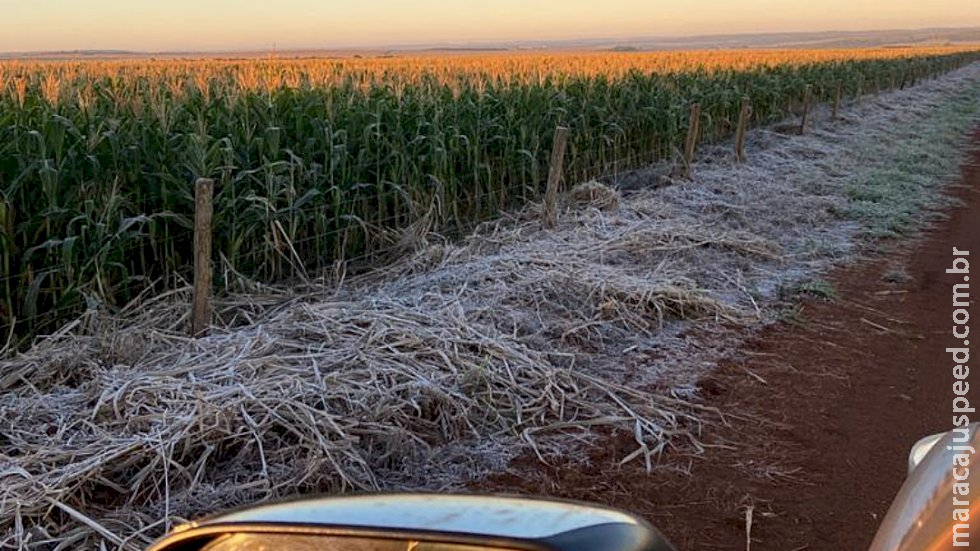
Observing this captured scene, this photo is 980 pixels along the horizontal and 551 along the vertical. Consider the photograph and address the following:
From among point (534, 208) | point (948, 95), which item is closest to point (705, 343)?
point (534, 208)

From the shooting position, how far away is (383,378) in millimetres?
5094

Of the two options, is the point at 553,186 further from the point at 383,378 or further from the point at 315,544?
the point at 315,544

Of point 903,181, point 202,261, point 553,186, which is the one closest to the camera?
point 202,261

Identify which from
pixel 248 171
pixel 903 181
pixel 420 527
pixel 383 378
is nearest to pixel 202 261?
pixel 383 378

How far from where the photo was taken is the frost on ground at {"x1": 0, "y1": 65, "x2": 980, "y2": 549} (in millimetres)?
4074

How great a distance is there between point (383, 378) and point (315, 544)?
365 centimetres

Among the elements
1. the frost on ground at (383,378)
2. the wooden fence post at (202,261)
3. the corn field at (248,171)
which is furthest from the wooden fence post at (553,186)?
the wooden fence post at (202,261)

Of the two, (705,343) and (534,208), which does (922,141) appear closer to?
(534,208)

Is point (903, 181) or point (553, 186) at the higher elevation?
point (553, 186)

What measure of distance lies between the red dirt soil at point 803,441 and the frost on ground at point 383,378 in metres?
0.21

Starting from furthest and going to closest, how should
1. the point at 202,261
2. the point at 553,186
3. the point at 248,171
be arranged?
the point at 553,186 < the point at 248,171 < the point at 202,261

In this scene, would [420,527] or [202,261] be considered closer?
[420,527]

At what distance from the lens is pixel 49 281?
622cm

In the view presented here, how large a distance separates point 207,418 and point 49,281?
256 cm
